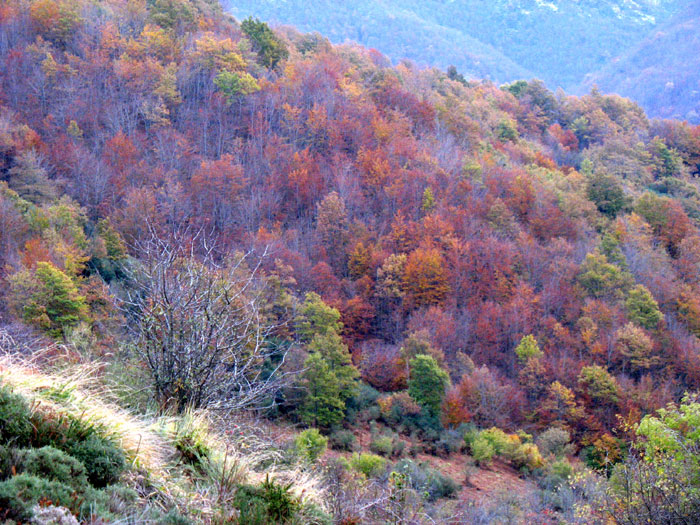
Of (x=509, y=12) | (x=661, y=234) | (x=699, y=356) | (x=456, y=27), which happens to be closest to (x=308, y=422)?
(x=699, y=356)

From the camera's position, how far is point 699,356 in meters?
33.0

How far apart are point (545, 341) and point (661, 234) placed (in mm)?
19879

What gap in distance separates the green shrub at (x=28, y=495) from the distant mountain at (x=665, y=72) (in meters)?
116

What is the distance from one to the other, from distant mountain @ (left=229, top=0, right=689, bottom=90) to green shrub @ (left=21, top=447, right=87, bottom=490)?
123 m

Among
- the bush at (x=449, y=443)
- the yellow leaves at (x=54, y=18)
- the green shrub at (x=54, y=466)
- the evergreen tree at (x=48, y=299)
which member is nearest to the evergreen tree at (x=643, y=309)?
Answer: the bush at (x=449, y=443)

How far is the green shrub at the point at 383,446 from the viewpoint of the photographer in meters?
21.9

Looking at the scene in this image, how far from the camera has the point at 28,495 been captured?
330 cm

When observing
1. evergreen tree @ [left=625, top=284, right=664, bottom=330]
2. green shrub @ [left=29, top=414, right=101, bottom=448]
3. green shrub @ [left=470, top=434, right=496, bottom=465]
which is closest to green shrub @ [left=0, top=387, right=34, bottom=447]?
green shrub @ [left=29, top=414, right=101, bottom=448]

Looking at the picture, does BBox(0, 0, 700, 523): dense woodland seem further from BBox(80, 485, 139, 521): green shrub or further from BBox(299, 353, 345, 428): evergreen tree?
BBox(80, 485, 139, 521): green shrub

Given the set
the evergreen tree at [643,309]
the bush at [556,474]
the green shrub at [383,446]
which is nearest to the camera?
the bush at [556,474]

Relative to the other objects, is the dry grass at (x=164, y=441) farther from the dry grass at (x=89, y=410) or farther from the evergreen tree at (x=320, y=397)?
the evergreen tree at (x=320, y=397)

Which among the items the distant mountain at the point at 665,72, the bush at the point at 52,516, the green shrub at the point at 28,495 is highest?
the distant mountain at the point at 665,72

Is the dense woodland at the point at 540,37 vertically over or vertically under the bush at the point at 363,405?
over

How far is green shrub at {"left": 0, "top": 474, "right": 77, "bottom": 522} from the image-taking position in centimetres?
317
